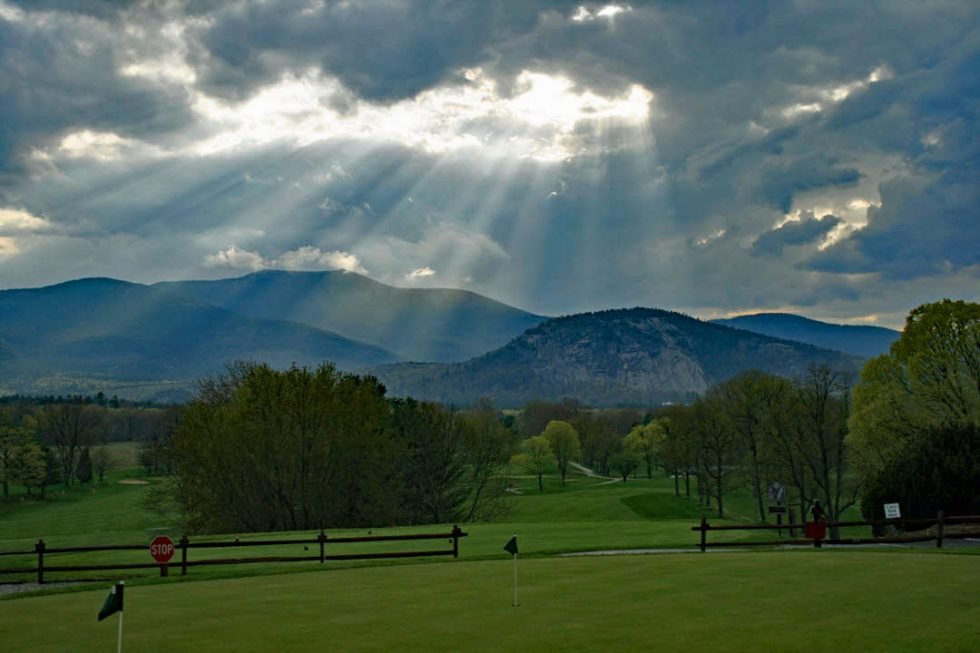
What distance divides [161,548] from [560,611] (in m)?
14.7

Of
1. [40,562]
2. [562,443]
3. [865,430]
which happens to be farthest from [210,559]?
[562,443]

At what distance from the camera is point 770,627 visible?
13.5 metres

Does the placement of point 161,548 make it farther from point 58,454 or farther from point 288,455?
point 58,454

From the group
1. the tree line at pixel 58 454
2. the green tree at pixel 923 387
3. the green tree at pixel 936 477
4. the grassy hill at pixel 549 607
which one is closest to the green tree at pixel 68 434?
the tree line at pixel 58 454

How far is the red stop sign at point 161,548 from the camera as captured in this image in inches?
960

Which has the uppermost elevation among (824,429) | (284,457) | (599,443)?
(824,429)

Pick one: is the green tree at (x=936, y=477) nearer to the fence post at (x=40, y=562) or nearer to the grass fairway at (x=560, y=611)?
the grass fairway at (x=560, y=611)

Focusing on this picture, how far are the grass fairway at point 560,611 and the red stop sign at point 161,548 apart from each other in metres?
1.73

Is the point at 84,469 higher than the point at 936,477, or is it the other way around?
the point at 936,477

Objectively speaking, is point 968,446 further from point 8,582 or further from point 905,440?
point 8,582

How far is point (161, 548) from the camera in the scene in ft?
81.7

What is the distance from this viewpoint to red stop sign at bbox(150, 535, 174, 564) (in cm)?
2439

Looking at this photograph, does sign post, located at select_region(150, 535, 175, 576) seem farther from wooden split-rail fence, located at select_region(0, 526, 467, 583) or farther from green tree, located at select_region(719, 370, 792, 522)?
→ green tree, located at select_region(719, 370, 792, 522)

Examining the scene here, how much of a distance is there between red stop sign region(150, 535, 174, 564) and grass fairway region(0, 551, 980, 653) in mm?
1735
